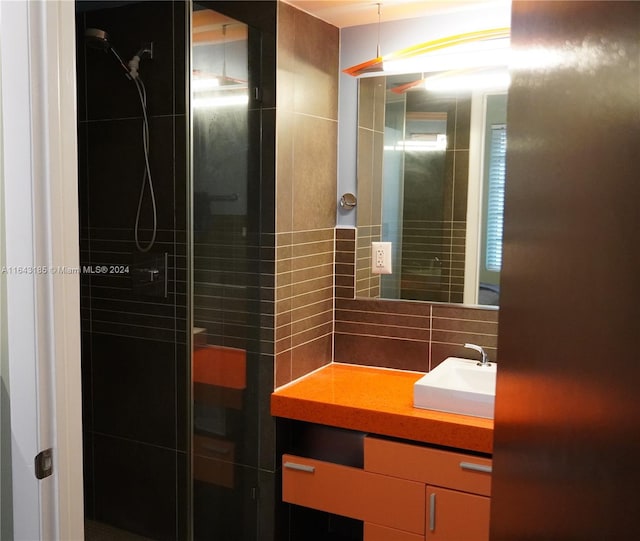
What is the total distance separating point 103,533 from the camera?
187cm

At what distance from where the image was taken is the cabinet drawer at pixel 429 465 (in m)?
1.88

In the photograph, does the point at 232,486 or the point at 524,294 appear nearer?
the point at 524,294

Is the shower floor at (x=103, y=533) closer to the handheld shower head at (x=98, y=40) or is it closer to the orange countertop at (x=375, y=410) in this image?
the orange countertop at (x=375, y=410)

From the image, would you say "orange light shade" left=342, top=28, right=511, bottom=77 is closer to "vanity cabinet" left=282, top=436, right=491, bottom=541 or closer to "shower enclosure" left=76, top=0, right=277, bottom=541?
Answer: "shower enclosure" left=76, top=0, right=277, bottom=541

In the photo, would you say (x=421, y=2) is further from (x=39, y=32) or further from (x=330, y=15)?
(x=39, y=32)

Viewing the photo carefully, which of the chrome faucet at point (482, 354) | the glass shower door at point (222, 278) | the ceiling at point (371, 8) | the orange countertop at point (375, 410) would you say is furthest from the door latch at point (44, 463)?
the ceiling at point (371, 8)

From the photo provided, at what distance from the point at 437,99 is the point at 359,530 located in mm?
1702

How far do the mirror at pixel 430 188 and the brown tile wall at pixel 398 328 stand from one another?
1.7 inches

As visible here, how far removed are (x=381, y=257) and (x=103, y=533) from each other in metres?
1.33

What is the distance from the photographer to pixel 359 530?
2.55m

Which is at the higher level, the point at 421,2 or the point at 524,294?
the point at 421,2

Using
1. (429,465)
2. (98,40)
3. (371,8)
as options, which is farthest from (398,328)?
(98,40)

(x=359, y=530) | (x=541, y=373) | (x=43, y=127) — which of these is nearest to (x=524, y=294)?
(x=541, y=373)

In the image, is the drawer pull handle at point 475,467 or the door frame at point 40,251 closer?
the door frame at point 40,251
